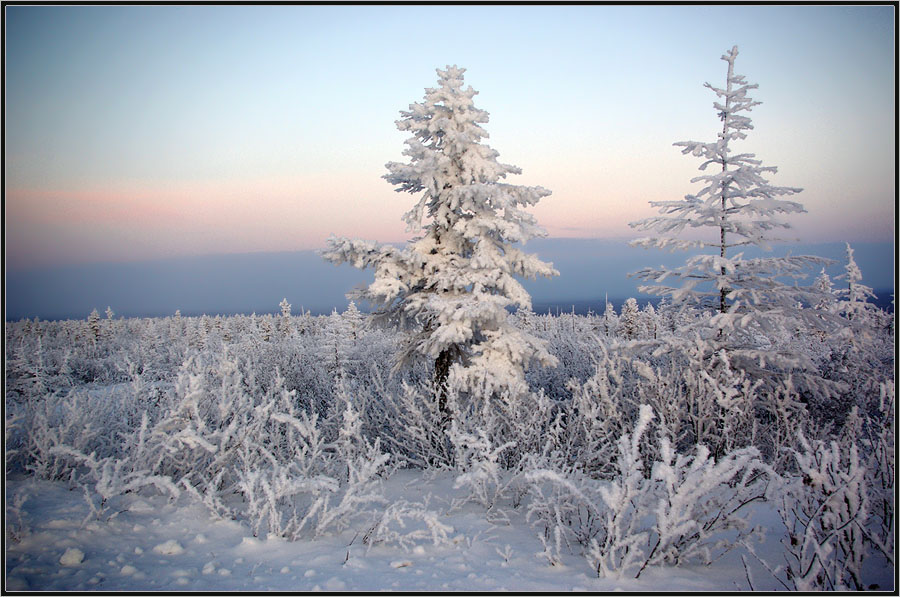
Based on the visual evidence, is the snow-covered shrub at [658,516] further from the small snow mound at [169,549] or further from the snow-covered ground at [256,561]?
the small snow mound at [169,549]

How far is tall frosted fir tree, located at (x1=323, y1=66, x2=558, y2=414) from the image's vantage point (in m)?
8.10

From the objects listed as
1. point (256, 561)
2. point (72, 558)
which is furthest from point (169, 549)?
point (256, 561)

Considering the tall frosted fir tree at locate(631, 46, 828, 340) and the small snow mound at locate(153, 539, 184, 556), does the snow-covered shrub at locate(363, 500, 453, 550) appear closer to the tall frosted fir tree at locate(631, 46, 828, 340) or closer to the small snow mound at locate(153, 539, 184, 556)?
the small snow mound at locate(153, 539, 184, 556)

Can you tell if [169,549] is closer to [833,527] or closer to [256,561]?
[256,561]

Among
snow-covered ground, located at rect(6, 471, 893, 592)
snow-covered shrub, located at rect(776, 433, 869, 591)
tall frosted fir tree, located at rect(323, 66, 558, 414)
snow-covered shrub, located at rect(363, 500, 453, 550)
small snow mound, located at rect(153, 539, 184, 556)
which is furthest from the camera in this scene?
tall frosted fir tree, located at rect(323, 66, 558, 414)

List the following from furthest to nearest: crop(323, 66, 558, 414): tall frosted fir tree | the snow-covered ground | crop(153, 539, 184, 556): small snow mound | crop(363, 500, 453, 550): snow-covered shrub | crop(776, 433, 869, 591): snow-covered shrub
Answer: crop(323, 66, 558, 414): tall frosted fir tree
crop(363, 500, 453, 550): snow-covered shrub
crop(153, 539, 184, 556): small snow mound
the snow-covered ground
crop(776, 433, 869, 591): snow-covered shrub

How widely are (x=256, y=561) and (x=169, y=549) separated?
742mm

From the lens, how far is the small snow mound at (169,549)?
140 inches

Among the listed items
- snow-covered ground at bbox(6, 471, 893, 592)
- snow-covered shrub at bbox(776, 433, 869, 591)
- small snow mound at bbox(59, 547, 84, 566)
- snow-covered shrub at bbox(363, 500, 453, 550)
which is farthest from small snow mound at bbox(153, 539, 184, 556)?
snow-covered shrub at bbox(776, 433, 869, 591)

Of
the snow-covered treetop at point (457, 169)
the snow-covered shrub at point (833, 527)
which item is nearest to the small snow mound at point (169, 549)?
the snow-covered shrub at point (833, 527)

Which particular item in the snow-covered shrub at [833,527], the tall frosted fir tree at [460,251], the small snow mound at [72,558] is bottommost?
the small snow mound at [72,558]

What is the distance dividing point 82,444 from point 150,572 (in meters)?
3.04

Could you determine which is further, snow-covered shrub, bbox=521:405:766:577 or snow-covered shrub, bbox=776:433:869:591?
snow-covered shrub, bbox=521:405:766:577

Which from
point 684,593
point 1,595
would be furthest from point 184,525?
point 684,593
